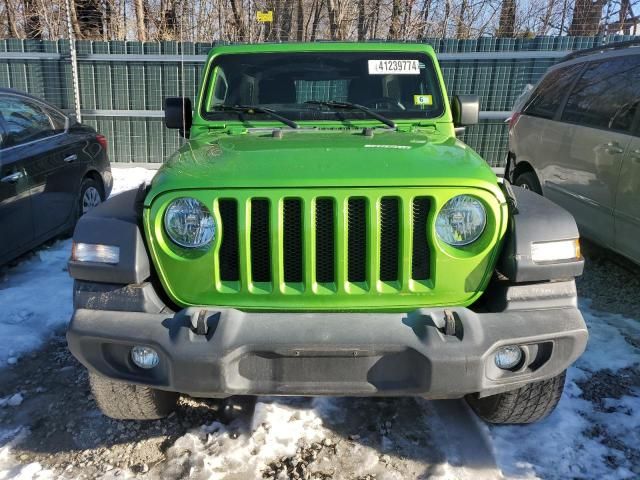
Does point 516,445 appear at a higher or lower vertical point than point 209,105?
lower

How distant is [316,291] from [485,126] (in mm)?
8209

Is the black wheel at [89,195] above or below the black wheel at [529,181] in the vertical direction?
below

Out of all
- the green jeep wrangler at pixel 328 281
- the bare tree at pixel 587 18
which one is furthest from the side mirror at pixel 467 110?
the bare tree at pixel 587 18

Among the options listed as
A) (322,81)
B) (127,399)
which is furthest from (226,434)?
(322,81)

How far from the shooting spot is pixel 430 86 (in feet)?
12.0

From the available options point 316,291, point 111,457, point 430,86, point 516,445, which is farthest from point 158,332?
point 430,86

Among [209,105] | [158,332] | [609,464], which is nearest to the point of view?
[158,332]

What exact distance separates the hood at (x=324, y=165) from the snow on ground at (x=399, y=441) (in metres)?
1.27

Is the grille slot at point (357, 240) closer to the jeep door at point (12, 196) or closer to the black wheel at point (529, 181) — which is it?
the jeep door at point (12, 196)

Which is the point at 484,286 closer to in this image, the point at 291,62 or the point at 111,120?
the point at 291,62

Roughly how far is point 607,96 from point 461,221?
3.18 metres

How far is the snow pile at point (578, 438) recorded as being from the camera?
250 cm

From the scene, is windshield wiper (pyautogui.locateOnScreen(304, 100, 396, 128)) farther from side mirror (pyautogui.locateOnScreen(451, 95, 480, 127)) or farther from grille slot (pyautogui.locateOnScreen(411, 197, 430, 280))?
grille slot (pyautogui.locateOnScreen(411, 197, 430, 280))

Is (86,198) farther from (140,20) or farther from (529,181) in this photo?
(140,20)
